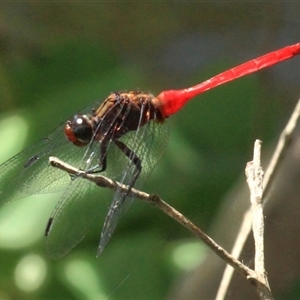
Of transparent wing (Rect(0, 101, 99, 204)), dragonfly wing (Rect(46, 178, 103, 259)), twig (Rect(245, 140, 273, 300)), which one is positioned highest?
transparent wing (Rect(0, 101, 99, 204))

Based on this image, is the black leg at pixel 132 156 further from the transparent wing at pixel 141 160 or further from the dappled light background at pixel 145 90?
the dappled light background at pixel 145 90

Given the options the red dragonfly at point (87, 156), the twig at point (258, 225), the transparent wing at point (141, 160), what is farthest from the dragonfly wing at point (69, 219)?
the twig at point (258, 225)

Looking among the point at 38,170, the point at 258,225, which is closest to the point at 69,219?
the point at 38,170

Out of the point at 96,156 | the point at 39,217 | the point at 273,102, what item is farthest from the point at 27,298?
the point at 273,102

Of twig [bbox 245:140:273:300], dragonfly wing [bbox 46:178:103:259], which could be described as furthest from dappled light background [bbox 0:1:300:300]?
twig [bbox 245:140:273:300]

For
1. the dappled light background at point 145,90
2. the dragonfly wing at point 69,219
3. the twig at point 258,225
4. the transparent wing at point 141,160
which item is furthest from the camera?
the dappled light background at point 145,90

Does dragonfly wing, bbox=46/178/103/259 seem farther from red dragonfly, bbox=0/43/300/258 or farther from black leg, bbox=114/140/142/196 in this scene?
black leg, bbox=114/140/142/196

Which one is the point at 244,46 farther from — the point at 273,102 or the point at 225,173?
the point at 225,173

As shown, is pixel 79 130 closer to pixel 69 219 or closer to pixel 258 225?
pixel 69 219

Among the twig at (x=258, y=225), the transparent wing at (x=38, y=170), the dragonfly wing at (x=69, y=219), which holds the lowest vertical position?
the twig at (x=258, y=225)
